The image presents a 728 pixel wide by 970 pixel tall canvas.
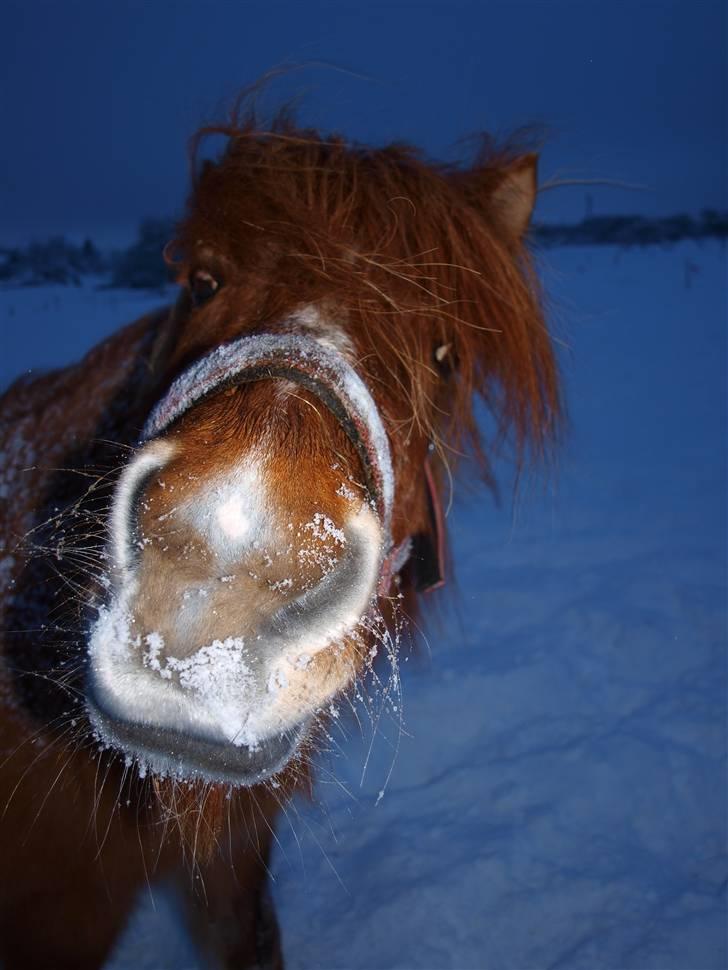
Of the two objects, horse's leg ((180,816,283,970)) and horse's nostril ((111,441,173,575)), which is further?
horse's leg ((180,816,283,970))

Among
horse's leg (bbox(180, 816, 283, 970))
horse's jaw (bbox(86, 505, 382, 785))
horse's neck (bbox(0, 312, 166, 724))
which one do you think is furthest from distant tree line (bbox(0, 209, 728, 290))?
horse's jaw (bbox(86, 505, 382, 785))

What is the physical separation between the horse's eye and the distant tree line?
34.3 feet

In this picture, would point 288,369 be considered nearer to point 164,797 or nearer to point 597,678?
point 164,797

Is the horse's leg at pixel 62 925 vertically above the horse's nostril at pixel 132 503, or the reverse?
the horse's nostril at pixel 132 503

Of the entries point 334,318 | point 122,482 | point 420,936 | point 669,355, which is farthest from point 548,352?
point 669,355

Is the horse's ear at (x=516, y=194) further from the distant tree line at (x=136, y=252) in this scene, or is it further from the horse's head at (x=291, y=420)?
the distant tree line at (x=136, y=252)

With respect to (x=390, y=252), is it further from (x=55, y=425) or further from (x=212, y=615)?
(x=55, y=425)

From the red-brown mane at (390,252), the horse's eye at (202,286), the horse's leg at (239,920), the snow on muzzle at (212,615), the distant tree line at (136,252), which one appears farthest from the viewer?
the distant tree line at (136,252)

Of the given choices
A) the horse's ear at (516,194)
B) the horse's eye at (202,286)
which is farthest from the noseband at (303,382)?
the horse's ear at (516,194)

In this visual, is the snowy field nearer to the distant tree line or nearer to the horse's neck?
the horse's neck

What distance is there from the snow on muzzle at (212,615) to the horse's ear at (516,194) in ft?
3.70

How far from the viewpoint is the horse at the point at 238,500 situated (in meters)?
0.87

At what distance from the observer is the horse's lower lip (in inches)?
35.4

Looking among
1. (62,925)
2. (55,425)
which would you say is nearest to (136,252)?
(55,425)
